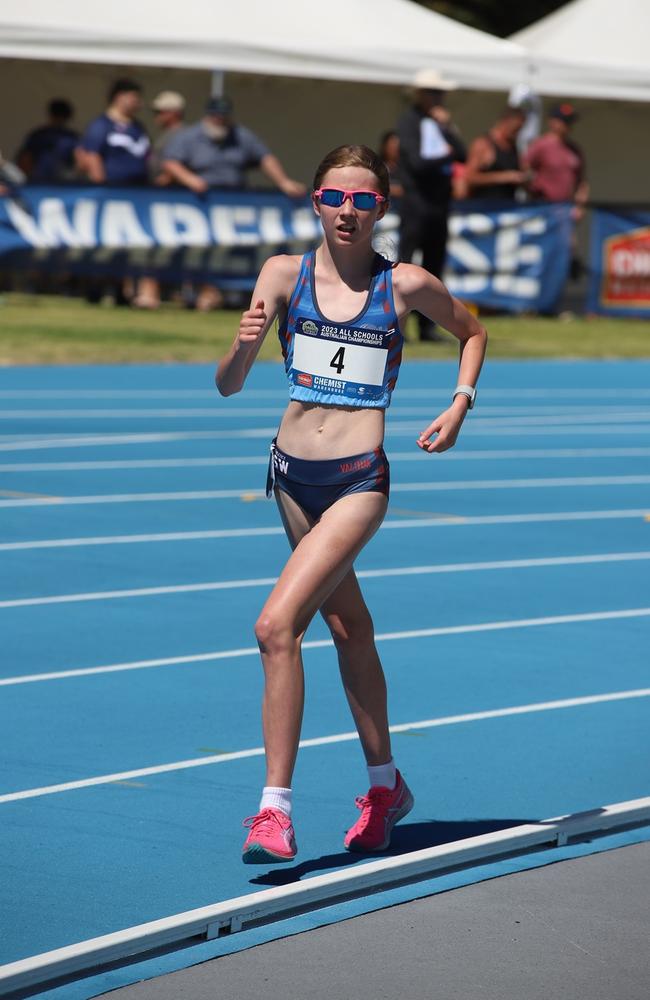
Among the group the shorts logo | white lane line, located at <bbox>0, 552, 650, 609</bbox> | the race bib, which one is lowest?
white lane line, located at <bbox>0, 552, 650, 609</bbox>

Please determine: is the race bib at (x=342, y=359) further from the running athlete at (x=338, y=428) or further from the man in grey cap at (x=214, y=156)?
the man in grey cap at (x=214, y=156)

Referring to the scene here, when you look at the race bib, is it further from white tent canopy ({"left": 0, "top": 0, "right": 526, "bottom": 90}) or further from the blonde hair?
white tent canopy ({"left": 0, "top": 0, "right": 526, "bottom": 90})

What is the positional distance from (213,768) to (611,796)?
4.05 ft

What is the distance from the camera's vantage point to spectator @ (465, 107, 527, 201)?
2542 centimetres

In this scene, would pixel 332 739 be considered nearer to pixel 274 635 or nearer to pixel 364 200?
pixel 274 635

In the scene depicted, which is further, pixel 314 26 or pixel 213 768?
pixel 314 26

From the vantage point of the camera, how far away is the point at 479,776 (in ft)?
20.7

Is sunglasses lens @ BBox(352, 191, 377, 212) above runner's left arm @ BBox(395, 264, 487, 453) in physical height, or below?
above

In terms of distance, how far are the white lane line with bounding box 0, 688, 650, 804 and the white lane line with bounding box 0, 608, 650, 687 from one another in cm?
117

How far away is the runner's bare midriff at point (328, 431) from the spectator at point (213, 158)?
719 inches


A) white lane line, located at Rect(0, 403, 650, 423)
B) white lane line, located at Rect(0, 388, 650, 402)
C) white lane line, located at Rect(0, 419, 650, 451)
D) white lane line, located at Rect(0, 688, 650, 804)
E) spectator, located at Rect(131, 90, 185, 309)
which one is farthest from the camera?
spectator, located at Rect(131, 90, 185, 309)

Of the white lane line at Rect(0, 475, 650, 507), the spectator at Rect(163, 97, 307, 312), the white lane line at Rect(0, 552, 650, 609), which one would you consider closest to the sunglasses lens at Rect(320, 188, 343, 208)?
the white lane line at Rect(0, 552, 650, 609)

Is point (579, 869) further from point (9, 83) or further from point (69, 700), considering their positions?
point (9, 83)

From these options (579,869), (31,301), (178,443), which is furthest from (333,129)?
(579,869)
